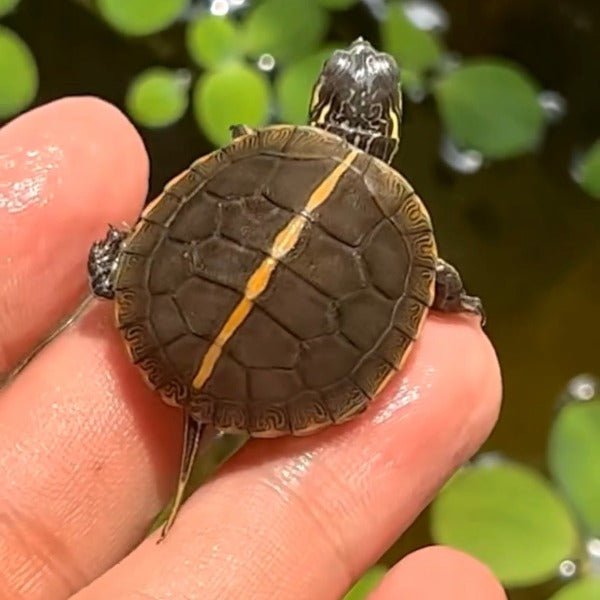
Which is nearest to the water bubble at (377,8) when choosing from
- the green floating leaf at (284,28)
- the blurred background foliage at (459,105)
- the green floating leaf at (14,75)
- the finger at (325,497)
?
the blurred background foliage at (459,105)

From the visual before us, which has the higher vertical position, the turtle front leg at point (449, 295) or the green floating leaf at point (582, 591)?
the turtle front leg at point (449, 295)

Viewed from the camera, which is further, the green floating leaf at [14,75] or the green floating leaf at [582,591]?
the green floating leaf at [14,75]

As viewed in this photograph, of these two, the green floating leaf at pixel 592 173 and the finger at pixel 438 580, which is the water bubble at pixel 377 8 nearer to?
the green floating leaf at pixel 592 173

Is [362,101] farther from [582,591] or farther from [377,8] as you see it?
[582,591]

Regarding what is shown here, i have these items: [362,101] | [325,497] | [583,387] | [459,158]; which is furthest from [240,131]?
[583,387]

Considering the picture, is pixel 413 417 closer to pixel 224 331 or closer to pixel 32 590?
pixel 224 331

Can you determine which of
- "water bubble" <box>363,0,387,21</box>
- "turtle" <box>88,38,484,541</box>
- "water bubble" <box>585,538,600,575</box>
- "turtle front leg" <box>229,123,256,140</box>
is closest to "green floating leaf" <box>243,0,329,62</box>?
"water bubble" <box>363,0,387,21</box>

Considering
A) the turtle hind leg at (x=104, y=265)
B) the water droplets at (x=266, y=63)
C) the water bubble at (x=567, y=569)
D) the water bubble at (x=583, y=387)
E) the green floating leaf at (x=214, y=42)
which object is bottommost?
the water bubble at (x=567, y=569)

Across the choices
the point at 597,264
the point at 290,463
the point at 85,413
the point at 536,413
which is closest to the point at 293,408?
the point at 290,463
